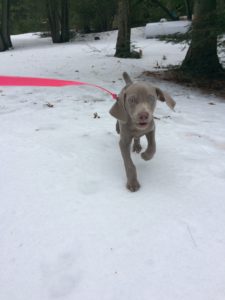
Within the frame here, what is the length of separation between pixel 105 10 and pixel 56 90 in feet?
62.9

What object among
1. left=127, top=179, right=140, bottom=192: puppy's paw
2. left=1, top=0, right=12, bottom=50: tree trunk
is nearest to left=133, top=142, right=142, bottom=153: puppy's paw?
left=127, top=179, right=140, bottom=192: puppy's paw

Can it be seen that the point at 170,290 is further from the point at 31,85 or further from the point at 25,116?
the point at 31,85

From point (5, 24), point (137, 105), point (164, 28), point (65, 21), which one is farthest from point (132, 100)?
point (65, 21)

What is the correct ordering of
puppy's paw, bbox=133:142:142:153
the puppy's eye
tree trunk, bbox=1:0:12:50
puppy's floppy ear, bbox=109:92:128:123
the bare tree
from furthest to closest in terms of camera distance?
the bare tree
tree trunk, bbox=1:0:12:50
puppy's paw, bbox=133:142:142:153
puppy's floppy ear, bbox=109:92:128:123
the puppy's eye

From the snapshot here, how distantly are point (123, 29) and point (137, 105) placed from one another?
9690mm

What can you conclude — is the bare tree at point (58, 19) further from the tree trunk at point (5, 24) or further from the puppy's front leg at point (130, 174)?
the puppy's front leg at point (130, 174)

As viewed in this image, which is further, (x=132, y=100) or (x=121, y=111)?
(x=121, y=111)

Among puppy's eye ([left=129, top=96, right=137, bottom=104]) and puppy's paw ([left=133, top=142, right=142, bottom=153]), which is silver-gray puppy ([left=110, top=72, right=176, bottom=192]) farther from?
puppy's paw ([left=133, top=142, right=142, bottom=153])

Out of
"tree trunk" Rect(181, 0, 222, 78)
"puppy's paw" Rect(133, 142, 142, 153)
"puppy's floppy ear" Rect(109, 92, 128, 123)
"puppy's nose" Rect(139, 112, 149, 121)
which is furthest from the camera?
"tree trunk" Rect(181, 0, 222, 78)

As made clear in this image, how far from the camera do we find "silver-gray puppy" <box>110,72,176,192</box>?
278 cm

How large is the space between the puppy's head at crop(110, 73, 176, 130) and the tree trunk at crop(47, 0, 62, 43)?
62.4ft

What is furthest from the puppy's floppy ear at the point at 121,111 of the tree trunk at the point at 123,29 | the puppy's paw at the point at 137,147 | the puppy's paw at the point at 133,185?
the tree trunk at the point at 123,29

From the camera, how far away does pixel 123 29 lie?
38.2 ft

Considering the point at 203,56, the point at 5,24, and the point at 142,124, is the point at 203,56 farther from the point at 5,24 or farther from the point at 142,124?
the point at 5,24
